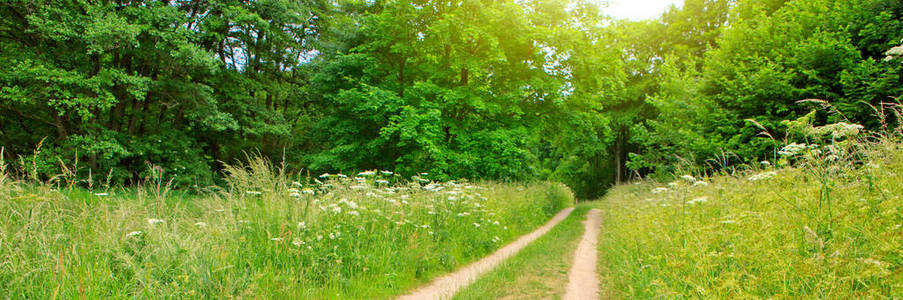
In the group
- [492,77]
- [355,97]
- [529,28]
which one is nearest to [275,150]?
[355,97]

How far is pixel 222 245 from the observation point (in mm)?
4277

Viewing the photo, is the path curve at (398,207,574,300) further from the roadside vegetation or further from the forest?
the forest

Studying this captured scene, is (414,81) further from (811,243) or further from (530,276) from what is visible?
(811,243)

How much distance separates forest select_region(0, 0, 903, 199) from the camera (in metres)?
10.9

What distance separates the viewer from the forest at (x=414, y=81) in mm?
10875

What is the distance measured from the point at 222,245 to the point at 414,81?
44.1 ft

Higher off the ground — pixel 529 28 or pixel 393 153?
pixel 529 28

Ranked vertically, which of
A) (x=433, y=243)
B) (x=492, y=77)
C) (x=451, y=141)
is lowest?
(x=433, y=243)

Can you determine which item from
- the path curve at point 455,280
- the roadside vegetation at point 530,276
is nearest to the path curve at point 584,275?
the roadside vegetation at point 530,276

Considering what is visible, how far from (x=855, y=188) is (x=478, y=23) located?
14115 mm

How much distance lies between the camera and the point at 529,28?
15008 millimetres

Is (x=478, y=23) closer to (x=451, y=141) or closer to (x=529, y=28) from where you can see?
(x=529, y=28)

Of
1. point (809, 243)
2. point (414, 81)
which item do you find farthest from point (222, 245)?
point (414, 81)

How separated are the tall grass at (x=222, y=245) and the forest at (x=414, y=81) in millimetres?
6751
